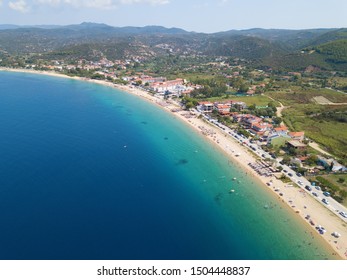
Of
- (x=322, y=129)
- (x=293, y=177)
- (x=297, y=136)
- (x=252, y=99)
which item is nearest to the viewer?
(x=293, y=177)

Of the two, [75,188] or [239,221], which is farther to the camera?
[75,188]

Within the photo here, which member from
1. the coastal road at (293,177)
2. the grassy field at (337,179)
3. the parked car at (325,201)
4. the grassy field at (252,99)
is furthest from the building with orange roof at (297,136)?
the grassy field at (252,99)

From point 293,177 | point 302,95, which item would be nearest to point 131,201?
point 293,177

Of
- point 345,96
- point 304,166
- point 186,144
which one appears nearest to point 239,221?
point 304,166

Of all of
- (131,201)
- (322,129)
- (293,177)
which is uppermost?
(322,129)

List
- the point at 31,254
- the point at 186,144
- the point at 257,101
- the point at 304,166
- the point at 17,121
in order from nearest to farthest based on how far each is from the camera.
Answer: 1. the point at 31,254
2. the point at 304,166
3. the point at 186,144
4. the point at 17,121
5. the point at 257,101

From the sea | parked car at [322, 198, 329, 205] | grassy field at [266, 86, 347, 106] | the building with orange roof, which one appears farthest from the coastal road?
grassy field at [266, 86, 347, 106]

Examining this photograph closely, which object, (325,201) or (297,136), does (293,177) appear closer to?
(325,201)

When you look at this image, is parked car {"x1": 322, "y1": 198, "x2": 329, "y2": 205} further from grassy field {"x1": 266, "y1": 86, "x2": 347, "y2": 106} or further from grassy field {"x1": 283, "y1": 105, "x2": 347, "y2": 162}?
grassy field {"x1": 266, "y1": 86, "x2": 347, "y2": 106}

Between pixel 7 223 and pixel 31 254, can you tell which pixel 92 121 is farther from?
pixel 31 254
